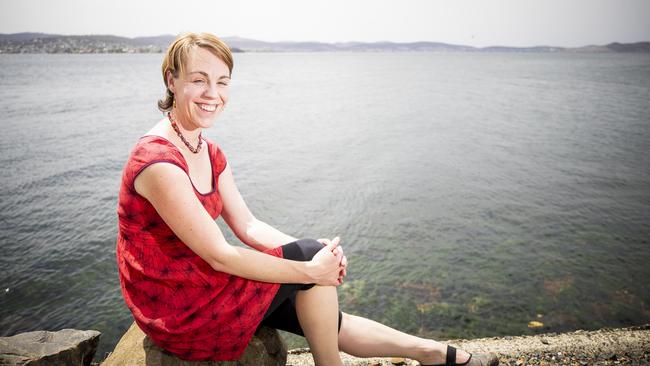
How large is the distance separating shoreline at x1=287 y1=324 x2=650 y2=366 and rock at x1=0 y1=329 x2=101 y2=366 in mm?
2215

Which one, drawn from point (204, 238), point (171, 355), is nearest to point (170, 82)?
point (204, 238)

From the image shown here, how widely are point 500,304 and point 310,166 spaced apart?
30.0ft

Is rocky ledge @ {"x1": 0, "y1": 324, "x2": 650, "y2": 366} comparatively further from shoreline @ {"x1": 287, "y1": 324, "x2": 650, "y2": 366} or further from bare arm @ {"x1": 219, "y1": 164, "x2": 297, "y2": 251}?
bare arm @ {"x1": 219, "y1": 164, "x2": 297, "y2": 251}

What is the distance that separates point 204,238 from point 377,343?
1.89 m

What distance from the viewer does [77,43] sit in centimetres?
19162

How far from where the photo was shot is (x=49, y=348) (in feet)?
11.2

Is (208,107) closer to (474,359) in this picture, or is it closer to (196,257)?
(196,257)

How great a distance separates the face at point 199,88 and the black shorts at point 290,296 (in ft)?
3.86

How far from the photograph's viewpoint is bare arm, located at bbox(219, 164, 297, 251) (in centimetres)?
328

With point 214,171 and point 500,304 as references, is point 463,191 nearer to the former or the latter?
point 500,304

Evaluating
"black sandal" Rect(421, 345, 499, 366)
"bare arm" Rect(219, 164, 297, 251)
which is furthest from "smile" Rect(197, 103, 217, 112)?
"black sandal" Rect(421, 345, 499, 366)

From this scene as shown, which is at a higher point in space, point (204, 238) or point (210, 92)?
point (210, 92)

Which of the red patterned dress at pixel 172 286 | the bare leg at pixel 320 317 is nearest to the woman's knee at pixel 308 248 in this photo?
the bare leg at pixel 320 317

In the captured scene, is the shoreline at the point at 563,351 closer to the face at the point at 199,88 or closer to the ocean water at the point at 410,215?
the ocean water at the point at 410,215
